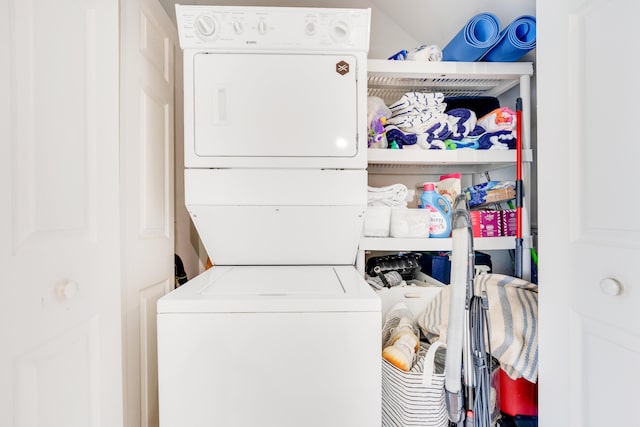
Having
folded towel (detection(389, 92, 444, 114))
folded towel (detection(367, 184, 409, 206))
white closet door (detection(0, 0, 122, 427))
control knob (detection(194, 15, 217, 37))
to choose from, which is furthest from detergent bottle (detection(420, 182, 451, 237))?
white closet door (detection(0, 0, 122, 427))

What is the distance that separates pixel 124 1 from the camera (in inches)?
48.1

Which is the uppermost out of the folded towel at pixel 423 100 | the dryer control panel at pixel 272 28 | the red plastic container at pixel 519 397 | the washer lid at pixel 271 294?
the dryer control panel at pixel 272 28

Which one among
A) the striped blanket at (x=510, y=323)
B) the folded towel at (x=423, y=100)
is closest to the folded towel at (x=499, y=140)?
the folded towel at (x=423, y=100)

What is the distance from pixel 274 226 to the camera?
153cm

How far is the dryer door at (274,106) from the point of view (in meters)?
1.39

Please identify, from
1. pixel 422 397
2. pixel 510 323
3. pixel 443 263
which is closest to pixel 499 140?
pixel 443 263

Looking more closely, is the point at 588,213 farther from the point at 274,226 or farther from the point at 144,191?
the point at 144,191

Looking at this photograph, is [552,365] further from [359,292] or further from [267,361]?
[267,361]

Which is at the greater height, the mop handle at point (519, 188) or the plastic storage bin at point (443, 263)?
the mop handle at point (519, 188)

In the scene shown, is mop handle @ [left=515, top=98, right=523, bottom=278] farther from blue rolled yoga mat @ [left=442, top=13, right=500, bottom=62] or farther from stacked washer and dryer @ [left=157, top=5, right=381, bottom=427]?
stacked washer and dryer @ [left=157, top=5, right=381, bottom=427]

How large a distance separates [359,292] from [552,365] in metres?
0.69

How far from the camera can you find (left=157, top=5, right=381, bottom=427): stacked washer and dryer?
101cm

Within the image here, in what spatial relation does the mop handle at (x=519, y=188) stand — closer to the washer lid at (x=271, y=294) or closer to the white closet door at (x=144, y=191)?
the washer lid at (x=271, y=294)

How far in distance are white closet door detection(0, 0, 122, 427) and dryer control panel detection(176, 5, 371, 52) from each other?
40 cm
